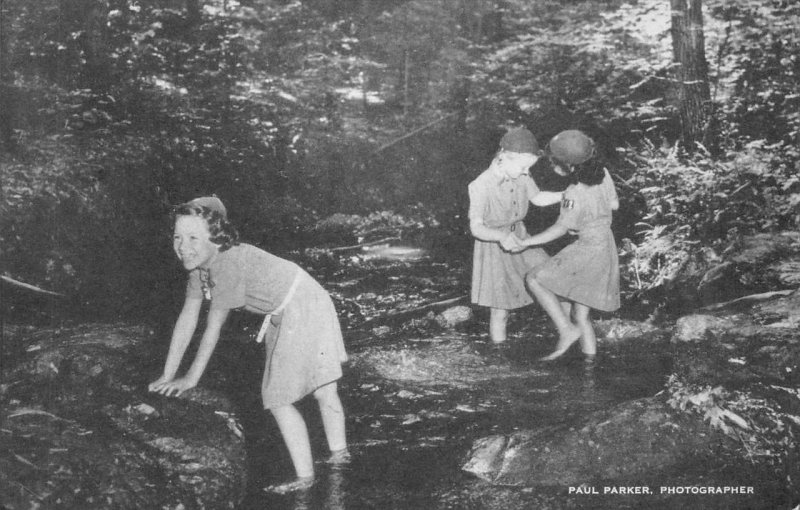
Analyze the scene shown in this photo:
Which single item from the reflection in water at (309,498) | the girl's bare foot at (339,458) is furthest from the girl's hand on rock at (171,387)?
the girl's bare foot at (339,458)

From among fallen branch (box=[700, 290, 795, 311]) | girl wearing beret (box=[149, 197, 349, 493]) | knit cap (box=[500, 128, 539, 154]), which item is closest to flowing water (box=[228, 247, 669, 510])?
girl wearing beret (box=[149, 197, 349, 493])

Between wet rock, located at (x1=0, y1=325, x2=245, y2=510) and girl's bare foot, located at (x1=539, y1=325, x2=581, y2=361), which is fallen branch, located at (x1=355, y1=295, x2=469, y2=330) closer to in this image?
girl's bare foot, located at (x1=539, y1=325, x2=581, y2=361)

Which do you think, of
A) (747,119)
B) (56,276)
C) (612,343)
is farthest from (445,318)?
(747,119)

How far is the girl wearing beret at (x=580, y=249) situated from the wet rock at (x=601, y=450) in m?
1.46

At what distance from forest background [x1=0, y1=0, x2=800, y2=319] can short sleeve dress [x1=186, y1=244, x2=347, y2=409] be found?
3496mm

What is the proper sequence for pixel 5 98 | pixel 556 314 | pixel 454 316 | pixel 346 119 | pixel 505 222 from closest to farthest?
pixel 556 314 < pixel 505 222 < pixel 454 316 < pixel 5 98 < pixel 346 119

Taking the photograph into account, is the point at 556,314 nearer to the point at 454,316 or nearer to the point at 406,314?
the point at 454,316

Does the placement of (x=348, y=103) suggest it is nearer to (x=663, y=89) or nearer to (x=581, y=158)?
(x=663, y=89)

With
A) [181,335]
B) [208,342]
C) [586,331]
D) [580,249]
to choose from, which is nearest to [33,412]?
[181,335]

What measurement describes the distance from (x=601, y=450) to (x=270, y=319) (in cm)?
202

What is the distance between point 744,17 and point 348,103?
253 inches

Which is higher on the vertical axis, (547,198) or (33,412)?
(547,198)

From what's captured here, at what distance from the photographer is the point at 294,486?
10.8 feet

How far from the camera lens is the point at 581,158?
439 centimetres
